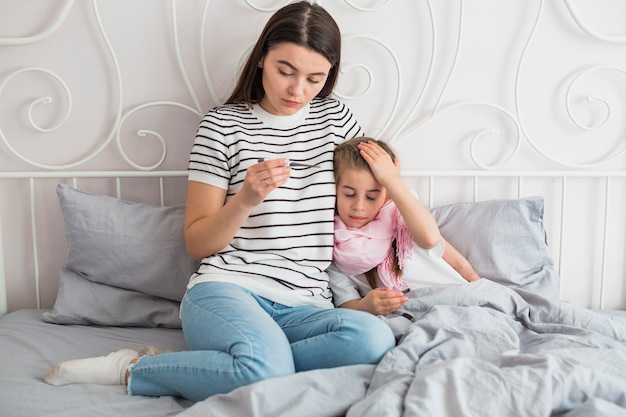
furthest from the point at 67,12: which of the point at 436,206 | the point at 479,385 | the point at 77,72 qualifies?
the point at 479,385

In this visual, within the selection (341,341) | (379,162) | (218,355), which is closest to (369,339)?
(341,341)

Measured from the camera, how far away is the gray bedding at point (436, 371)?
93 centimetres

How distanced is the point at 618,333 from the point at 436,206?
587 millimetres

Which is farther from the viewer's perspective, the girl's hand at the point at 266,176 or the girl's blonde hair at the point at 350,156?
the girl's blonde hair at the point at 350,156

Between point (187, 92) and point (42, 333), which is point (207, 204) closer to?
point (187, 92)

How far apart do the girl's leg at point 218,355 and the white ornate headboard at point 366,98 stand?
0.51 metres

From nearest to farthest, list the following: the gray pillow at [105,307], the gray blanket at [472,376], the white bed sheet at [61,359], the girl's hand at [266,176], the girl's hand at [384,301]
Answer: the gray blanket at [472,376]
the white bed sheet at [61,359]
the girl's hand at [266,176]
the girl's hand at [384,301]
the gray pillow at [105,307]

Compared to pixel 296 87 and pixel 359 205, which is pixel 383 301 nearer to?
pixel 359 205

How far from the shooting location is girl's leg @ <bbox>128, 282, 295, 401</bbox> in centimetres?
110

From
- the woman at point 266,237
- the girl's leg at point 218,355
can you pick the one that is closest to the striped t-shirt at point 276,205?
the woman at point 266,237

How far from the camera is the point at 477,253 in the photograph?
1532 mm

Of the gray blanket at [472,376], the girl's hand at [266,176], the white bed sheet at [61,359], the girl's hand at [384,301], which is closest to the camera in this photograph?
→ the gray blanket at [472,376]

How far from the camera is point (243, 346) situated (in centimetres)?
112

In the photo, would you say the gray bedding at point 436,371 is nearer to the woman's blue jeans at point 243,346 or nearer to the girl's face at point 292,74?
the woman's blue jeans at point 243,346
